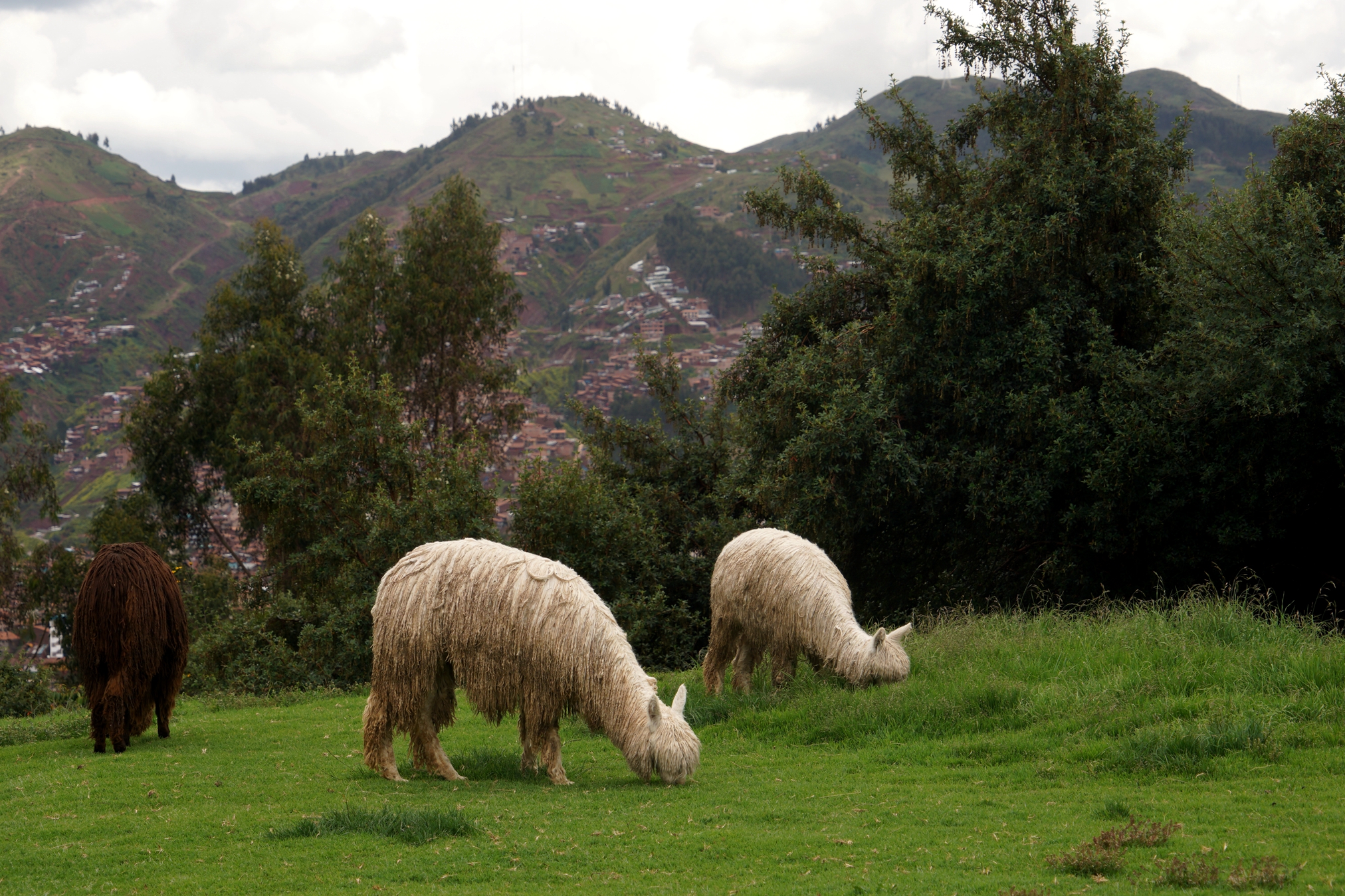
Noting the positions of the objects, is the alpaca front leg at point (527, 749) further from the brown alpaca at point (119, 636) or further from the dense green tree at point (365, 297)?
the dense green tree at point (365, 297)

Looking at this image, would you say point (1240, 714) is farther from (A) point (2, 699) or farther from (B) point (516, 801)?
(A) point (2, 699)

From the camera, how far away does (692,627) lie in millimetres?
23281

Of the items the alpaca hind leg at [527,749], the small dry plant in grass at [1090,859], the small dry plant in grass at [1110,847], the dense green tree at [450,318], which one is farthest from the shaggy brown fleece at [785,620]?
the dense green tree at [450,318]

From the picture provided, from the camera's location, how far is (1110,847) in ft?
22.7

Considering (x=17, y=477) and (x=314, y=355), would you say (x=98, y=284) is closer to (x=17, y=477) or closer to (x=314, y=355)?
(x=17, y=477)

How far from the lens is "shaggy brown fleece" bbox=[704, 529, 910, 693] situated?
12492 mm

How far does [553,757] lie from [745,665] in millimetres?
4733

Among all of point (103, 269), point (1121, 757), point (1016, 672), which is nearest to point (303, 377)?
point (1016, 672)

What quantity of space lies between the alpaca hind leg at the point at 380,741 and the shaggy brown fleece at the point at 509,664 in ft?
0.04

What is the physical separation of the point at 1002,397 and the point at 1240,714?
935 centimetres

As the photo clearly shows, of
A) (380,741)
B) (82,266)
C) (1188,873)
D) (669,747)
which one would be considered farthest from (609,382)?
(1188,873)

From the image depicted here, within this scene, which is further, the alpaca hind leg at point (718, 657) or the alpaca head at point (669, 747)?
the alpaca hind leg at point (718, 657)

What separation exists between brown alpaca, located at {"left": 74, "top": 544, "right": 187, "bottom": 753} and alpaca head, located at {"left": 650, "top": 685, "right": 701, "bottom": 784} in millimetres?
5953

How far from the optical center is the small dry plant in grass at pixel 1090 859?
6594 mm
